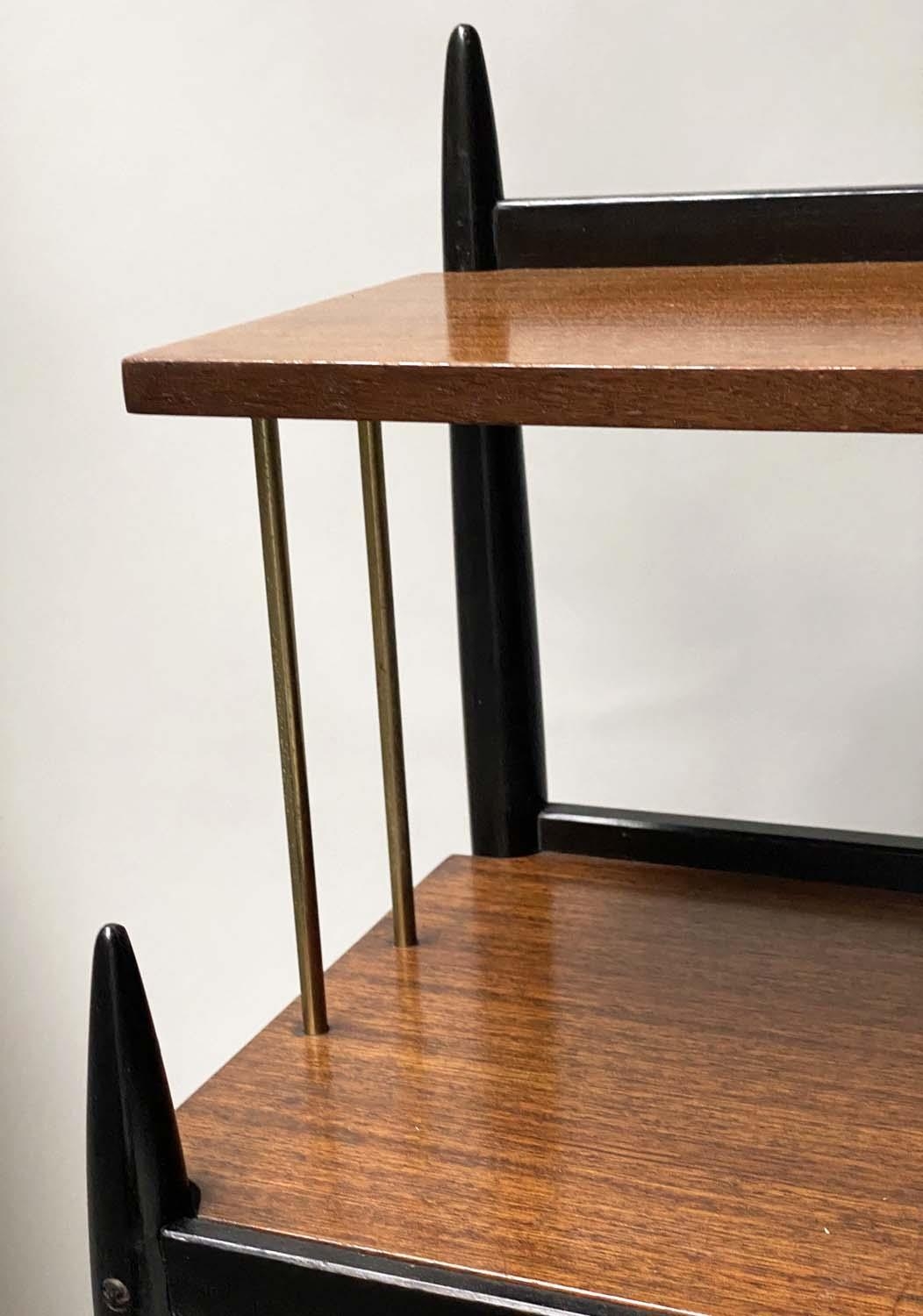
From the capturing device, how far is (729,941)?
871 mm

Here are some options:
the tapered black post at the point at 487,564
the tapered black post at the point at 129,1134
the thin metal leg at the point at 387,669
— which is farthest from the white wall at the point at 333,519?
the tapered black post at the point at 129,1134

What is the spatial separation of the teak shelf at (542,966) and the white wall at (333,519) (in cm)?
33

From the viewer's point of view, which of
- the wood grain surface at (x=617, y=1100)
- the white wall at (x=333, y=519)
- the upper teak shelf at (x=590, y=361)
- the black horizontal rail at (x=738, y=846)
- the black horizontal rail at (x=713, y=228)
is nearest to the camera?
the upper teak shelf at (x=590, y=361)

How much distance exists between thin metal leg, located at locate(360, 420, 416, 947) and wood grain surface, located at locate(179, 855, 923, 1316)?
0.03 meters

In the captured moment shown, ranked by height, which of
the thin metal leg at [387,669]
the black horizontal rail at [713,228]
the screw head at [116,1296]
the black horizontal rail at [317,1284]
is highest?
the black horizontal rail at [713,228]

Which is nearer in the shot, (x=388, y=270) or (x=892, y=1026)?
(x=892, y=1026)

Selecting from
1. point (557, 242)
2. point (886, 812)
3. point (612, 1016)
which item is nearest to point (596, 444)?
point (886, 812)

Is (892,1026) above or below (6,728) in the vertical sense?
above

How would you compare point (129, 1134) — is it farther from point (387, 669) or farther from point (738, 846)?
point (738, 846)

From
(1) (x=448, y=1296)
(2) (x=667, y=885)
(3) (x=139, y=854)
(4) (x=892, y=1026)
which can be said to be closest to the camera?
(1) (x=448, y=1296)

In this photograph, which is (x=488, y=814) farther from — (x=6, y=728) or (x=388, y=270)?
(x=6, y=728)

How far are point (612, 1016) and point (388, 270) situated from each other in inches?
26.5

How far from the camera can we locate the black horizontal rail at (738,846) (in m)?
0.91

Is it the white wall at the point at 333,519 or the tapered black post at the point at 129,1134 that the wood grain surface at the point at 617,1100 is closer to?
the tapered black post at the point at 129,1134
